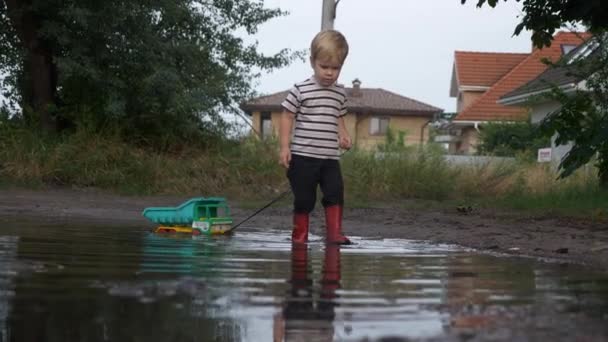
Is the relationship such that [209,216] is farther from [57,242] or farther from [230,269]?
[230,269]

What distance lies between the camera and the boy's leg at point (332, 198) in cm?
785

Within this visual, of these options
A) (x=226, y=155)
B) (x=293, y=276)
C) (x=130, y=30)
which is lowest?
(x=293, y=276)

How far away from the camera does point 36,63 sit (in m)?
17.4

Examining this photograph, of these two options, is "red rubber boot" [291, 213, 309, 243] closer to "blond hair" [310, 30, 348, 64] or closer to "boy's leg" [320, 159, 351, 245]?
"boy's leg" [320, 159, 351, 245]

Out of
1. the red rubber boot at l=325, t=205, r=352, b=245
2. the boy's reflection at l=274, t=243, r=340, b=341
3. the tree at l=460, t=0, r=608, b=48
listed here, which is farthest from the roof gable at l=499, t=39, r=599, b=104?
the boy's reflection at l=274, t=243, r=340, b=341

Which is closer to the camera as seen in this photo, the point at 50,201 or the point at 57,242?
the point at 57,242

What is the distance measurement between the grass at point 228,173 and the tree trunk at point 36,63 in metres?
0.63

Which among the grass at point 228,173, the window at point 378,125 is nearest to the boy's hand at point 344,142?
the grass at point 228,173

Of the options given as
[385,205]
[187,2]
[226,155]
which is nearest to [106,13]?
[187,2]

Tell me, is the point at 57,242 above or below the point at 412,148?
below

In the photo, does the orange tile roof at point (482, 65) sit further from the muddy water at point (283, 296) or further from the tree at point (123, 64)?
the muddy water at point (283, 296)

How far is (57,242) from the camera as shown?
696 centimetres

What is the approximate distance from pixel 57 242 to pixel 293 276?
2.55 meters

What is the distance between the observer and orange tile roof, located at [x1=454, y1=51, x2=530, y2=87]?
2076 inches
